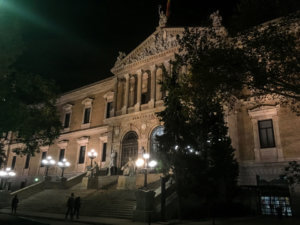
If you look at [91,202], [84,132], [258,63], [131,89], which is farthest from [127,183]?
[84,132]

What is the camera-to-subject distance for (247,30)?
1261 centimetres

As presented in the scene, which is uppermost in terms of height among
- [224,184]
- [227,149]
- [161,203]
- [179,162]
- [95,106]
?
[95,106]

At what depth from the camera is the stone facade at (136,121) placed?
64.5 ft

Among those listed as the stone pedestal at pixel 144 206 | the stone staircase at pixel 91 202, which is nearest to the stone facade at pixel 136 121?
the stone staircase at pixel 91 202

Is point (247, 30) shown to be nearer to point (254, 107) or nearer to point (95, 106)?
point (254, 107)

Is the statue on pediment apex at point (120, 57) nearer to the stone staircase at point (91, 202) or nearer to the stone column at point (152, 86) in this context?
the stone column at point (152, 86)

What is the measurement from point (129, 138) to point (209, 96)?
15027mm

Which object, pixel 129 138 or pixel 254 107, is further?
pixel 129 138

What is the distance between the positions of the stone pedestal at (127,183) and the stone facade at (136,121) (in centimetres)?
475

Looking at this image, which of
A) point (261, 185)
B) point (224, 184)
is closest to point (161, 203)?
point (224, 184)

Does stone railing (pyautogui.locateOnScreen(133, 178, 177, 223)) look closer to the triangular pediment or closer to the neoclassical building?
the neoclassical building

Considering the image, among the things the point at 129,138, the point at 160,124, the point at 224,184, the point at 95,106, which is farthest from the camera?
the point at 95,106

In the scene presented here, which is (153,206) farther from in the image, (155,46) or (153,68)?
(155,46)

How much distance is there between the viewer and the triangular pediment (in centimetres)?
2642
